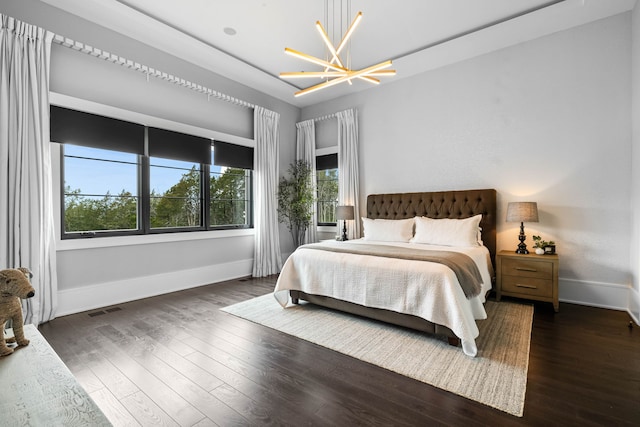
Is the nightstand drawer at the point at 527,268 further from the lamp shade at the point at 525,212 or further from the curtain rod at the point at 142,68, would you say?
the curtain rod at the point at 142,68

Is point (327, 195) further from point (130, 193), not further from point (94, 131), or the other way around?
point (94, 131)

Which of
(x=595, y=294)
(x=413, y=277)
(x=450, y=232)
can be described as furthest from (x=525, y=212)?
(x=413, y=277)

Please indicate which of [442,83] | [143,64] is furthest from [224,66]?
[442,83]

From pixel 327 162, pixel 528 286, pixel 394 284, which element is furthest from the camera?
pixel 327 162

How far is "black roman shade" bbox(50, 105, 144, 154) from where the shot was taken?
123 inches

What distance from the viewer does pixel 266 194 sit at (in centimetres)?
516

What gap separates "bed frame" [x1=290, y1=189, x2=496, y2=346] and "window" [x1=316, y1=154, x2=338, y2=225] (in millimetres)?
876

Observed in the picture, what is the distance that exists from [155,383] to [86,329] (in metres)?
1.41

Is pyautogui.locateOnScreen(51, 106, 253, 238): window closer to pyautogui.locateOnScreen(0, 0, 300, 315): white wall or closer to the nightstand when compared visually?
pyautogui.locateOnScreen(0, 0, 300, 315): white wall

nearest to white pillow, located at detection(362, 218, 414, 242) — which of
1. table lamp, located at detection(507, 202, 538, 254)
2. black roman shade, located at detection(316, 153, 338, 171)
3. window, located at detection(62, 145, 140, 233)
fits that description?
table lamp, located at detection(507, 202, 538, 254)

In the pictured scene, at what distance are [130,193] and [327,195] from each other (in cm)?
317

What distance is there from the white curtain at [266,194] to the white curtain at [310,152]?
61cm

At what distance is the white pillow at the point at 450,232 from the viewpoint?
364 centimetres

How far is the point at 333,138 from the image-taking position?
5.58m
